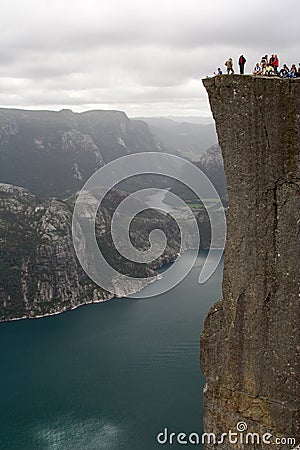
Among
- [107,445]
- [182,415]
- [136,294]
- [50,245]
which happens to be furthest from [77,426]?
[50,245]

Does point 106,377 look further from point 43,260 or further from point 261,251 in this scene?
point 43,260

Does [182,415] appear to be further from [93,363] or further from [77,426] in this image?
[93,363]

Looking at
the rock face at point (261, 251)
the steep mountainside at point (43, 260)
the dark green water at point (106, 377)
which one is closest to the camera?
the rock face at point (261, 251)

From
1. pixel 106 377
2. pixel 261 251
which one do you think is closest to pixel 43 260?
pixel 106 377

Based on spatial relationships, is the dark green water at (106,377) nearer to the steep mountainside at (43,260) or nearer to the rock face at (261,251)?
the steep mountainside at (43,260)

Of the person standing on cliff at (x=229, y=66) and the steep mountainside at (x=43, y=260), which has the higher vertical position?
the person standing on cliff at (x=229, y=66)

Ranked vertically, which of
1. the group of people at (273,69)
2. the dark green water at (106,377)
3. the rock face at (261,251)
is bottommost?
the dark green water at (106,377)

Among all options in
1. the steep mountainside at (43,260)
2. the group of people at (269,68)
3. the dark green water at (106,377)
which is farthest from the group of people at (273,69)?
the steep mountainside at (43,260)

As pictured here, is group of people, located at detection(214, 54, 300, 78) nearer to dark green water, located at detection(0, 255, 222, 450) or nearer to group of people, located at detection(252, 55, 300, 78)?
group of people, located at detection(252, 55, 300, 78)
